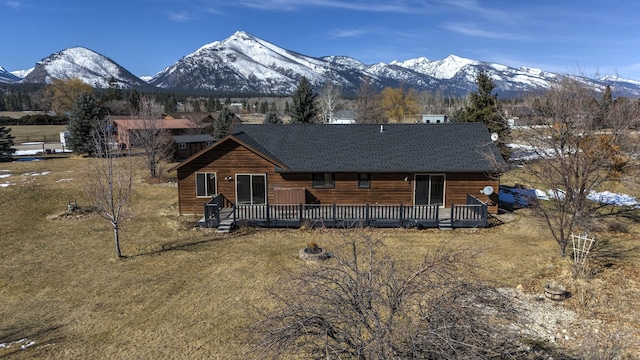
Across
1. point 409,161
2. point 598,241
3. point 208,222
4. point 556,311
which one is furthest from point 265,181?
point 598,241

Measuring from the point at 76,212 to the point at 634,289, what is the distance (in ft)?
84.1

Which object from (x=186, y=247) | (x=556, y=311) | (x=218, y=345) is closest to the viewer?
(x=218, y=345)

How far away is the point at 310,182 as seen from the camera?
70.9 feet

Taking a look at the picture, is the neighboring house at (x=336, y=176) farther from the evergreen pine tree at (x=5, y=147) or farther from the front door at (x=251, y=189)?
the evergreen pine tree at (x=5, y=147)

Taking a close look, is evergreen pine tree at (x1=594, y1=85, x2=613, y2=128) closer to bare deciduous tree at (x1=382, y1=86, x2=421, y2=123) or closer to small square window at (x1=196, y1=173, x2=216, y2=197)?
small square window at (x1=196, y1=173, x2=216, y2=197)

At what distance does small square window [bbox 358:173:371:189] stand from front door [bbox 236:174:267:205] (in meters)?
5.21

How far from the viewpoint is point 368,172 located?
21.2 m

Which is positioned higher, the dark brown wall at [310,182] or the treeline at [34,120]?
the treeline at [34,120]

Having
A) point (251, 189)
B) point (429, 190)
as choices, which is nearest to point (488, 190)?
point (429, 190)

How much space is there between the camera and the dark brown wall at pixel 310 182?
21453 mm

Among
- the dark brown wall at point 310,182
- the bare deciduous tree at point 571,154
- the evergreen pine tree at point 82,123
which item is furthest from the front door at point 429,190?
the evergreen pine tree at point 82,123

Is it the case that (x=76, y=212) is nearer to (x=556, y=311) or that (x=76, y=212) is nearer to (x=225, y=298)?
(x=225, y=298)

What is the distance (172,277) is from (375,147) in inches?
531

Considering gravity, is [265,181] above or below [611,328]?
above
